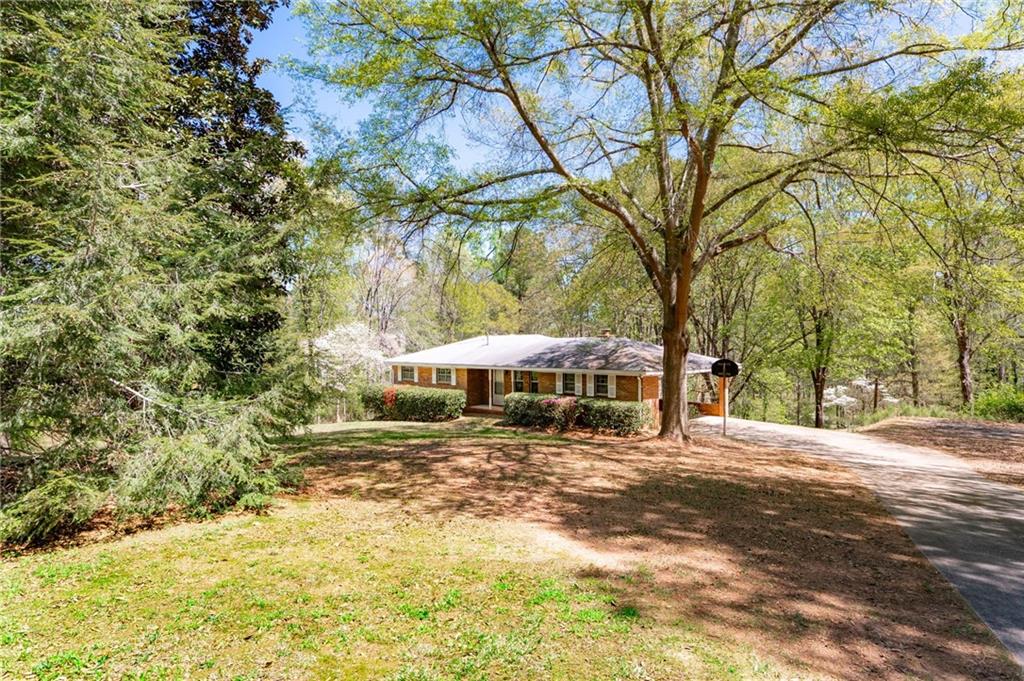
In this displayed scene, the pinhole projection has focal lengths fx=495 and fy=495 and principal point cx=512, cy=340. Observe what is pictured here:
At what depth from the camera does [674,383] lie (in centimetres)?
1238

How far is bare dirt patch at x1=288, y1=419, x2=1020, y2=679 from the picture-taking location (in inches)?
148

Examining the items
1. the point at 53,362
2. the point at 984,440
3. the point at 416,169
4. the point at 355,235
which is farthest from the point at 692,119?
the point at 984,440

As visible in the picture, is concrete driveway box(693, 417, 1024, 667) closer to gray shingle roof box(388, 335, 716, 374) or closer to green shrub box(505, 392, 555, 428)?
gray shingle roof box(388, 335, 716, 374)

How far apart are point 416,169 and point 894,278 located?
12217 millimetres

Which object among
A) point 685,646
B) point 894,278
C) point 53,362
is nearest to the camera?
point 685,646

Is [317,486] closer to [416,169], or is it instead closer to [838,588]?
[416,169]

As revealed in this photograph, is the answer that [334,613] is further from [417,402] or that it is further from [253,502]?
[417,402]

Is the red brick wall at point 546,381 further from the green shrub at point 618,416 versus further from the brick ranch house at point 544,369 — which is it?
the green shrub at point 618,416

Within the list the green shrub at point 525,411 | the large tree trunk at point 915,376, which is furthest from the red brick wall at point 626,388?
the large tree trunk at point 915,376

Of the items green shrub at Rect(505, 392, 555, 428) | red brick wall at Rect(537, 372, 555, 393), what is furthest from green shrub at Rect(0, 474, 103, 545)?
red brick wall at Rect(537, 372, 555, 393)

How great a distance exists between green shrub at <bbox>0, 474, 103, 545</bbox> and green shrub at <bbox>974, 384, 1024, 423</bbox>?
85.2 ft

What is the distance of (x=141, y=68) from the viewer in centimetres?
700

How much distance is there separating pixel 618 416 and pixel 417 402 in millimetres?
9031

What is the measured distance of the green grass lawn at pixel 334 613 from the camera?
3.35 m
